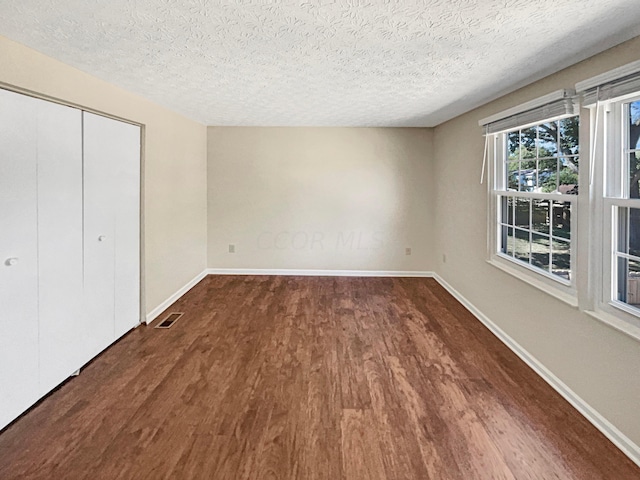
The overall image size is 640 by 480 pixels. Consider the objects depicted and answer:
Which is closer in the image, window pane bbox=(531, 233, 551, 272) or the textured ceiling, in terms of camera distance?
the textured ceiling

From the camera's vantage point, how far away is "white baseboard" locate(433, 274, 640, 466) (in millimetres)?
2033

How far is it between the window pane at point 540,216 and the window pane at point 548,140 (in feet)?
1.22

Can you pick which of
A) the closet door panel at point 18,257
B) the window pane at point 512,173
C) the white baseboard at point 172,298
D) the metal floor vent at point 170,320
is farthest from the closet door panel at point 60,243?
the window pane at point 512,173

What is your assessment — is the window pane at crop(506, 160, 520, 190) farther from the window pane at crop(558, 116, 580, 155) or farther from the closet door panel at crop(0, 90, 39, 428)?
the closet door panel at crop(0, 90, 39, 428)

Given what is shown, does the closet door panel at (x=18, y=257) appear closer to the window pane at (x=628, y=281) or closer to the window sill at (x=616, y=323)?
the window sill at (x=616, y=323)

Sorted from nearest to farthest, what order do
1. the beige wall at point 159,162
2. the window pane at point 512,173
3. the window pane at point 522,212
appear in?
the beige wall at point 159,162, the window pane at point 522,212, the window pane at point 512,173

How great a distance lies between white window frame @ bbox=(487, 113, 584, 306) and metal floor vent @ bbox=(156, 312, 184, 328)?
10.5 feet

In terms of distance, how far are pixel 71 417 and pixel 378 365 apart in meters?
2.05

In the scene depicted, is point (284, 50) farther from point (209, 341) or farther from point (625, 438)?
point (625, 438)

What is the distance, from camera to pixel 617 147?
2262 mm

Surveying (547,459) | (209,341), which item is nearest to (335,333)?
(209,341)

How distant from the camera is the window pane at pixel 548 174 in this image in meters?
2.93

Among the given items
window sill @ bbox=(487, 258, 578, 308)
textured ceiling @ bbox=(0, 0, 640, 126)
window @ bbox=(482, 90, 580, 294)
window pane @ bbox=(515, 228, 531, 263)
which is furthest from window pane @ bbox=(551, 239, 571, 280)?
textured ceiling @ bbox=(0, 0, 640, 126)

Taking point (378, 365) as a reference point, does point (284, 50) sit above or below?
above
